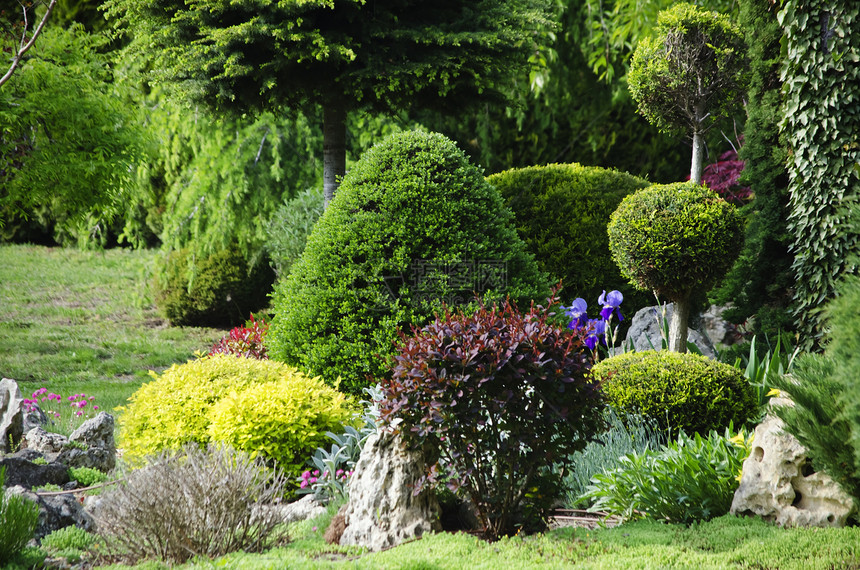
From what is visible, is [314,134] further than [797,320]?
Yes

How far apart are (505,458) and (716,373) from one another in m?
2.26

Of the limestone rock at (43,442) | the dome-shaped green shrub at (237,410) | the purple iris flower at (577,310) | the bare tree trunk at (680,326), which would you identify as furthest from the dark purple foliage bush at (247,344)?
the bare tree trunk at (680,326)

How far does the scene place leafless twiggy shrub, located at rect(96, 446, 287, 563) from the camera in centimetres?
324

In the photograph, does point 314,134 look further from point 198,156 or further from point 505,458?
point 505,458

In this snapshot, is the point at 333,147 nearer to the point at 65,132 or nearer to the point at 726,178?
the point at 65,132

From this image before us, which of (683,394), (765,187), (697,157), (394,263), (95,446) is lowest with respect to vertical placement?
(95,446)

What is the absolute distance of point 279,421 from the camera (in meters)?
4.39

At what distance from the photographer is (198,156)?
975cm

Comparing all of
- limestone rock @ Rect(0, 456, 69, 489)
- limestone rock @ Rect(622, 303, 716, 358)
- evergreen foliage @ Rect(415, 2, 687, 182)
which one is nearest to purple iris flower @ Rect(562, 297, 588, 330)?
limestone rock @ Rect(622, 303, 716, 358)

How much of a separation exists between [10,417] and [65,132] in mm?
4682

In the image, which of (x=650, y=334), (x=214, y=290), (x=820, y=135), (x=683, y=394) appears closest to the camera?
(x=683, y=394)

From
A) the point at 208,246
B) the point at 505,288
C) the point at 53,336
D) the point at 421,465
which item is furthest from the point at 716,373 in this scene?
the point at 53,336

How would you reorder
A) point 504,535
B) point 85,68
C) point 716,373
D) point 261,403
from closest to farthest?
point 504,535 → point 261,403 → point 716,373 → point 85,68

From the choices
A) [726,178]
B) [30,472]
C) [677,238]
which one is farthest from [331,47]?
[726,178]
